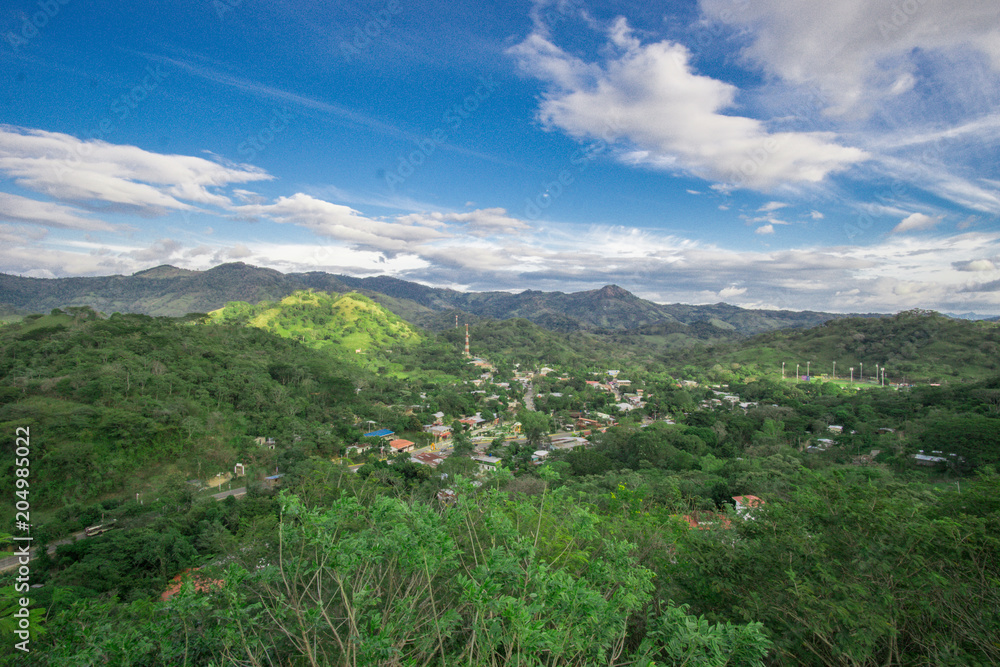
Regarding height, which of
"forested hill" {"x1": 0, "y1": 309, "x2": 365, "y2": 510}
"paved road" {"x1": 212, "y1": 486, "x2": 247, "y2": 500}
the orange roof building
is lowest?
"paved road" {"x1": 212, "y1": 486, "x2": 247, "y2": 500}

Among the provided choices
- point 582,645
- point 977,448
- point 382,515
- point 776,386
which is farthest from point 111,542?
point 776,386

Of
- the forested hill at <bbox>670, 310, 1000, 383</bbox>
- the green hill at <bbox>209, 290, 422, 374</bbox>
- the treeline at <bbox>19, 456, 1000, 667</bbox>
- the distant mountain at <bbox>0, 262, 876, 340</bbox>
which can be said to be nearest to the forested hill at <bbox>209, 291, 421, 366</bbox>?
the green hill at <bbox>209, 290, 422, 374</bbox>

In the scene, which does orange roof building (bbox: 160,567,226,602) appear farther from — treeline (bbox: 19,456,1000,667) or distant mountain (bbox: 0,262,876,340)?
distant mountain (bbox: 0,262,876,340)

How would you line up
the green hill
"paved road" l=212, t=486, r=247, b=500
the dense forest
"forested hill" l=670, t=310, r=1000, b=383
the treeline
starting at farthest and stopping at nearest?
the green hill < "forested hill" l=670, t=310, r=1000, b=383 < "paved road" l=212, t=486, r=247, b=500 < the dense forest < the treeline

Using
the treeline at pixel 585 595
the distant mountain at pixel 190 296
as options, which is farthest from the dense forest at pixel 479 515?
the distant mountain at pixel 190 296

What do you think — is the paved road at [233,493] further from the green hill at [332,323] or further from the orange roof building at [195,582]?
the green hill at [332,323]

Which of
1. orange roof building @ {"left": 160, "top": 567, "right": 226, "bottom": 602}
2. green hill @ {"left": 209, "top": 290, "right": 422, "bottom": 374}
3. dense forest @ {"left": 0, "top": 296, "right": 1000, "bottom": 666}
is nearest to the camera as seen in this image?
dense forest @ {"left": 0, "top": 296, "right": 1000, "bottom": 666}

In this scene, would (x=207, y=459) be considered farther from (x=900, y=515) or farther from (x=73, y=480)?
(x=900, y=515)
